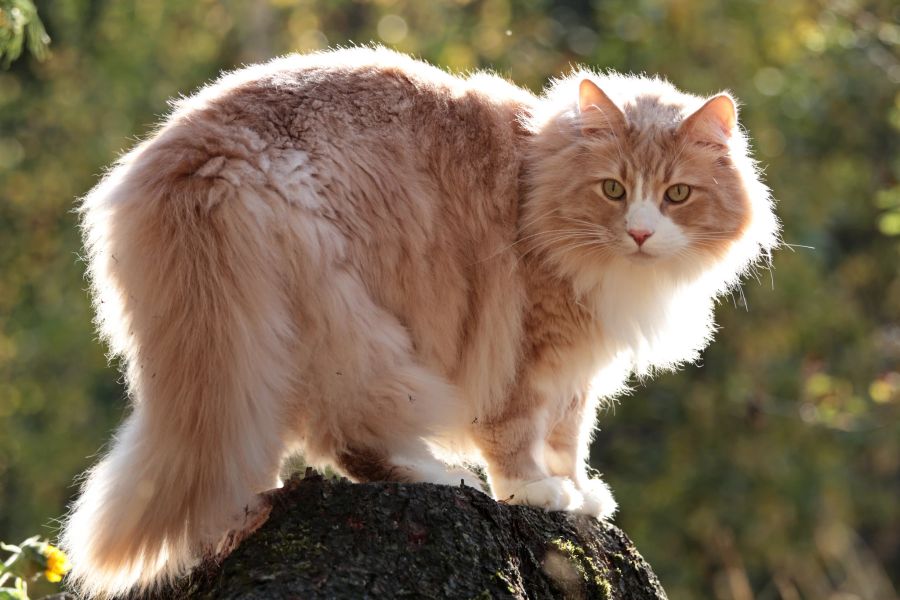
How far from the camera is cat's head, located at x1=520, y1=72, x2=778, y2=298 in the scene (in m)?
3.12

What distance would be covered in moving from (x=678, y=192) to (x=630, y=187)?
5.7 inches

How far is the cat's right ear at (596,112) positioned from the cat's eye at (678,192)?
231 millimetres

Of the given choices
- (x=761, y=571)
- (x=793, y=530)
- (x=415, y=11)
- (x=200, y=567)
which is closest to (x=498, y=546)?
(x=200, y=567)

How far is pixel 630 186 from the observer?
313cm

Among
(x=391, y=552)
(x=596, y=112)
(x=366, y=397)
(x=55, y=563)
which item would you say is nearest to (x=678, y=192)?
(x=596, y=112)

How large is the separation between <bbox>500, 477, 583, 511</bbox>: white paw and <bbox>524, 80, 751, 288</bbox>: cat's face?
632mm

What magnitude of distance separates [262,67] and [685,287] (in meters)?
1.43

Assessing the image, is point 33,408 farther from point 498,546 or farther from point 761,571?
point 498,546

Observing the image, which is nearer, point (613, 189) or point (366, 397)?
point (366, 397)

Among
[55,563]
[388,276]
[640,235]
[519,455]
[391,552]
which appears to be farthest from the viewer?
[519,455]

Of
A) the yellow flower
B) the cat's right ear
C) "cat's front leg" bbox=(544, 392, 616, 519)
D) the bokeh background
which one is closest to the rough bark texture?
the yellow flower

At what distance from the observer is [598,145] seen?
3164 mm

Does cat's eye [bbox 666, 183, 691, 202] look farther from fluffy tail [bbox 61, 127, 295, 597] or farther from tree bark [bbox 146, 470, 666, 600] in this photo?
fluffy tail [bbox 61, 127, 295, 597]

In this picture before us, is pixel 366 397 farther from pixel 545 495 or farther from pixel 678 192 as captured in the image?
pixel 678 192
